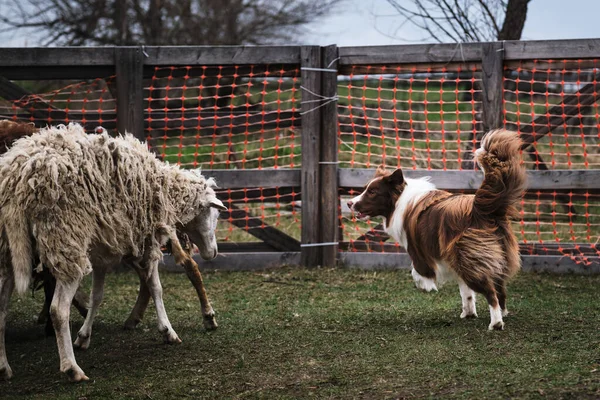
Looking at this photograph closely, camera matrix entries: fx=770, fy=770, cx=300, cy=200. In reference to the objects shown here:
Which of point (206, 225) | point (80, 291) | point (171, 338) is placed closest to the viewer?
point (171, 338)

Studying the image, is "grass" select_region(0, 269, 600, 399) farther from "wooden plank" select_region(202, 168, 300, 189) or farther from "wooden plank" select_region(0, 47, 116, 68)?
"wooden plank" select_region(0, 47, 116, 68)

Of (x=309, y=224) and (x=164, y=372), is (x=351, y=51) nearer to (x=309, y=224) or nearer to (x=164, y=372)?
(x=309, y=224)

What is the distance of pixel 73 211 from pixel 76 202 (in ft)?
0.20

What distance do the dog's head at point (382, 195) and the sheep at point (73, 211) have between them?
1.70 m

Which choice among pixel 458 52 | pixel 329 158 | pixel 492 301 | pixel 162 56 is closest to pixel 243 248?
pixel 329 158

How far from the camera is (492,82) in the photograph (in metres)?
7.82

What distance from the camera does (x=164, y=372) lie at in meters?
4.87

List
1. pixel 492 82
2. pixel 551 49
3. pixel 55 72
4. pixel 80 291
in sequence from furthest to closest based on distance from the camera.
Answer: pixel 55 72
pixel 492 82
pixel 551 49
pixel 80 291

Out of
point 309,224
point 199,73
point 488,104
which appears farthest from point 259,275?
point 488,104

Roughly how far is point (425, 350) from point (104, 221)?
7.28ft

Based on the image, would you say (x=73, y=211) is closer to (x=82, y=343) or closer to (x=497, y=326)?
(x=82, y=343)

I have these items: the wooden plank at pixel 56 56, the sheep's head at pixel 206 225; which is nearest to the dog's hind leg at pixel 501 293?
the sheep's head at pixel 206 225

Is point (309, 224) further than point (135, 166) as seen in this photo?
Yes

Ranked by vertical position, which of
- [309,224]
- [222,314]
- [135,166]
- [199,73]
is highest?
[199,73]
